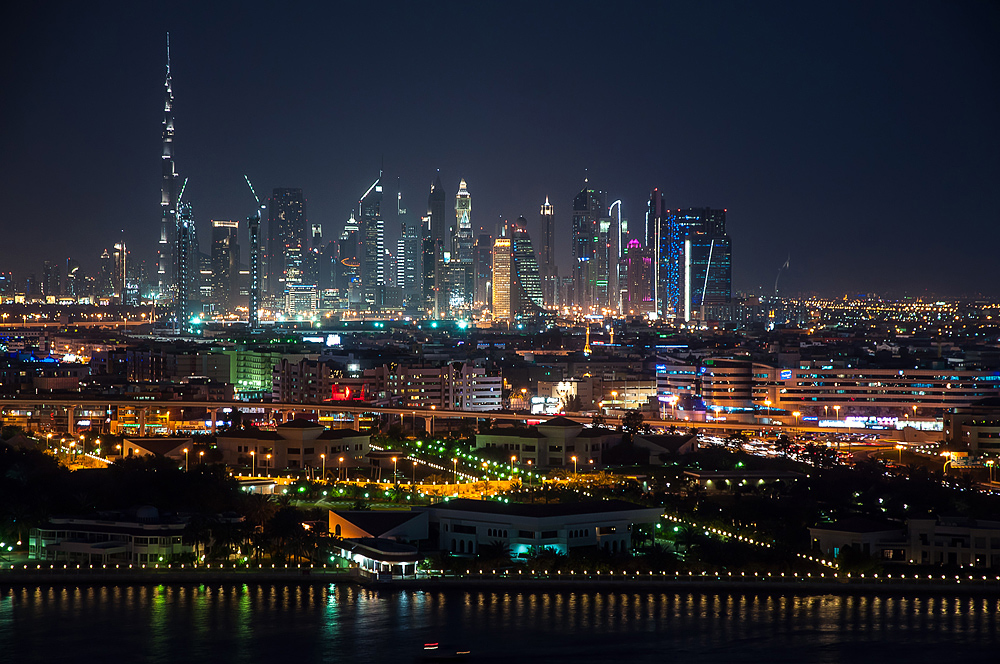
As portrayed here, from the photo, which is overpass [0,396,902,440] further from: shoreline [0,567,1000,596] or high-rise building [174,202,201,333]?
high-rise building [174,202,201,333]

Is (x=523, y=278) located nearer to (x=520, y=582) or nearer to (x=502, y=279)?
(x=502, y=279)

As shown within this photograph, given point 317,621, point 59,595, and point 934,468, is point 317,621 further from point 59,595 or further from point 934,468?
point 934,468

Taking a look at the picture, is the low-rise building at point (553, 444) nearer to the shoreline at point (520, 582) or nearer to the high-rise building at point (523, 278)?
the shoreline at point (520, 582)

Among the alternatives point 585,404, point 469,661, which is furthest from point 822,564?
point 585,404

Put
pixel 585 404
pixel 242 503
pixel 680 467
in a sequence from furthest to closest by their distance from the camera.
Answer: pixel 585 404 → pixel 680 467 → pixel 242 503

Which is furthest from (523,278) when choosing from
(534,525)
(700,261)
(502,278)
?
Answer: (534,525)

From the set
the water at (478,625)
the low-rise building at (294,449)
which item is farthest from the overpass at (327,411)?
the water at (478,625)
